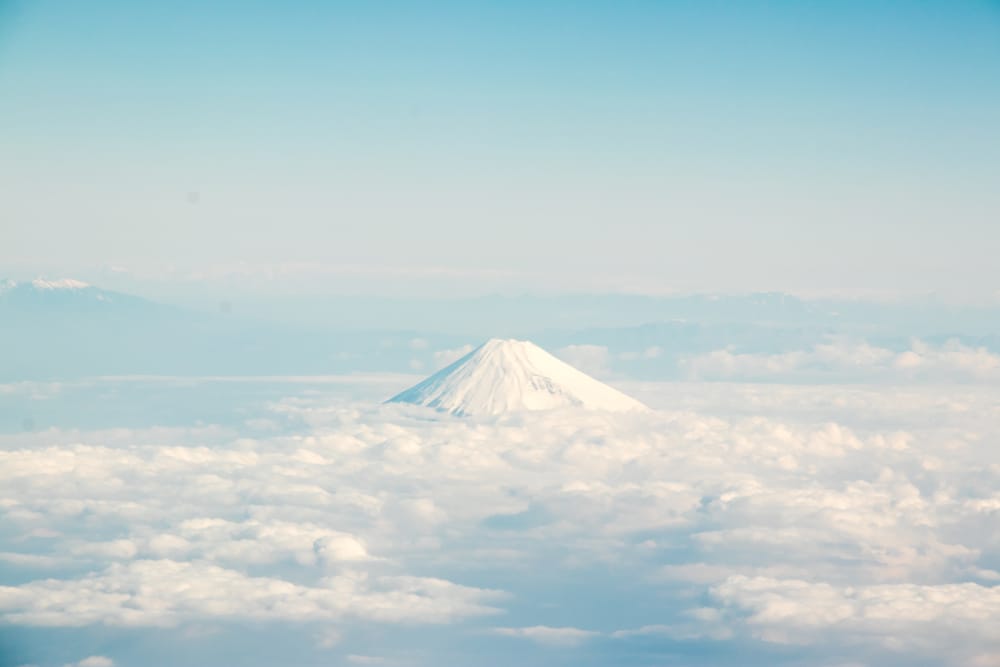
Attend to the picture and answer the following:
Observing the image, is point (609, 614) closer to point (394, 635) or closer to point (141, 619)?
point (394, 635)

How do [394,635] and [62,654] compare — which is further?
[394,635]

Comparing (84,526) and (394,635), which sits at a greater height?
(84,526)

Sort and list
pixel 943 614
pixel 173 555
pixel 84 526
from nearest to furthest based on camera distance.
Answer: pixel 943 614, pixel 173 555, pixel 84 526

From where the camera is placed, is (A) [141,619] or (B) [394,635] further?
(B) [394,635]

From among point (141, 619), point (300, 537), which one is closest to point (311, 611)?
point (300, 537)

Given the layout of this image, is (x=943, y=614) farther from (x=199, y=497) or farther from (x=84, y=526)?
(x=84, y=526)

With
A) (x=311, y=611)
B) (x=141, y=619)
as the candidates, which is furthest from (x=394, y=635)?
(x=141, y=619)

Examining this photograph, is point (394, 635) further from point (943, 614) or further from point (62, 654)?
point (943, 614)

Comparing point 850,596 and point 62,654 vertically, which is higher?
point 850,596

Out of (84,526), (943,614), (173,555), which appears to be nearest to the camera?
(943,614)
